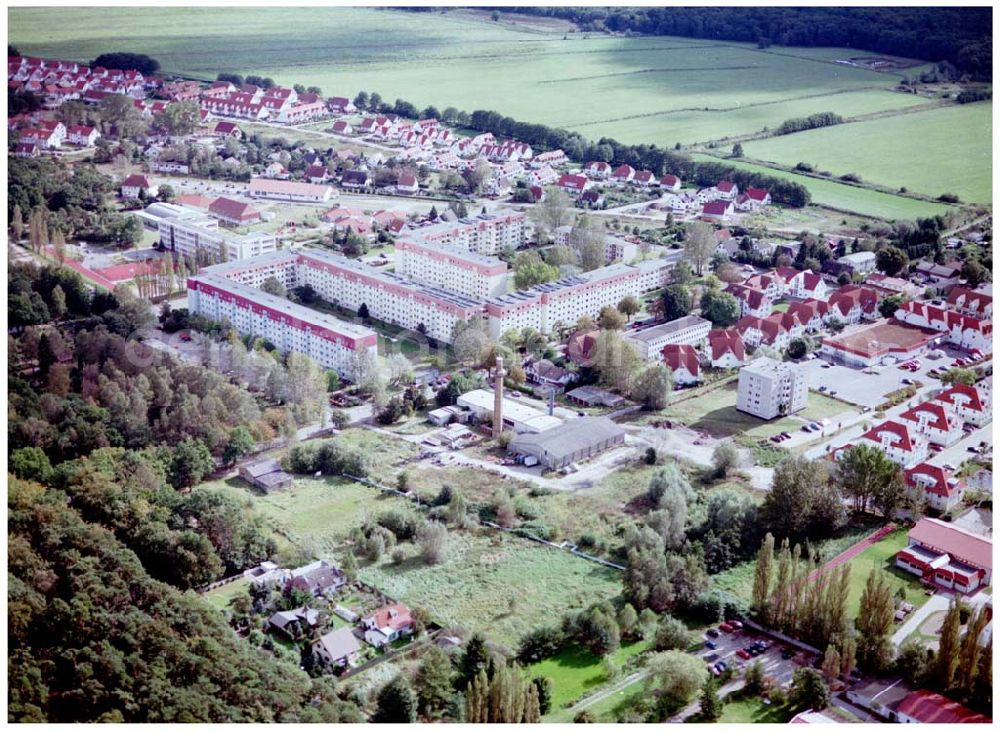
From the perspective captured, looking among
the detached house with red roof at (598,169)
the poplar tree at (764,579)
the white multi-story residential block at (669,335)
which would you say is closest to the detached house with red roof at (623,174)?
the detached house with red roof at (598,169)

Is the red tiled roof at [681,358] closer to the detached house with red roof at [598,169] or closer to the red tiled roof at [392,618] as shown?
the red tiled roof at [392,618]

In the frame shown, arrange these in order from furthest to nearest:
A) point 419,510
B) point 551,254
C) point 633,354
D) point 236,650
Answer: point 551,254 < point 633,354 < point 419,510 < point 236,650

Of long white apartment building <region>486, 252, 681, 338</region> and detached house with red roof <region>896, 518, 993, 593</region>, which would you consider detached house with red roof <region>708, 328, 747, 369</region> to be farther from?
detached house with red roof <region>896, 518, 993, 593</region>

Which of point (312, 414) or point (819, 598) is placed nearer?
point (819, 598)

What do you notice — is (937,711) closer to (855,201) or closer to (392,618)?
(392,618)

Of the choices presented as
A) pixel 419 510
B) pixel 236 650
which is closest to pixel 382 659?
pixel 236 650

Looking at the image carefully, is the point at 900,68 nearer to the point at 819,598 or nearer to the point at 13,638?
the point at 819,598
